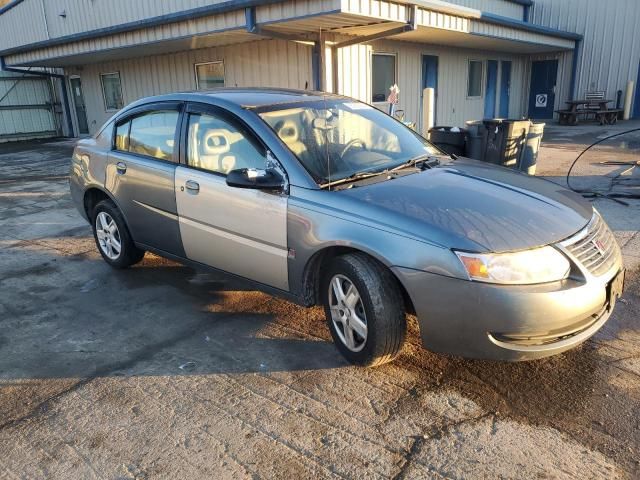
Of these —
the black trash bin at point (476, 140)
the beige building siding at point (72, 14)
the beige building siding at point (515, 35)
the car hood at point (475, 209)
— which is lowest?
the black trash bin at point (476, 140)

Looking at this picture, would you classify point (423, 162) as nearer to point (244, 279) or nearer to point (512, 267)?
point (512, 267)

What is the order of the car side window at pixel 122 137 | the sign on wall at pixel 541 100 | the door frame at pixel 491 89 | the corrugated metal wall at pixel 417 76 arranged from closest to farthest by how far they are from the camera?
the car side window at pixel 122 137
the corrugated metal wall at pixel 417 76
the door frame at pixel 491 89
the sign on wall at pixel 541 100

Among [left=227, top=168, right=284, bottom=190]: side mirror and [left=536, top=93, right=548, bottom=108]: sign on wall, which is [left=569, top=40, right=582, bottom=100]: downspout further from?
[left=227, top=168, right=284, bottom=190]: side mirror

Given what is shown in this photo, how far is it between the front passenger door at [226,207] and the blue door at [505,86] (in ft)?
55.8

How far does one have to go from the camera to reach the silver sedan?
2.67m

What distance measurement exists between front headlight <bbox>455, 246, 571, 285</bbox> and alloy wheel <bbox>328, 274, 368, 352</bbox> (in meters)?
0.70

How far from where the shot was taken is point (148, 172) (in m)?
4.27

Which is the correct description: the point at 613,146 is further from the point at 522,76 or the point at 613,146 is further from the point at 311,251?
the point at 311,251

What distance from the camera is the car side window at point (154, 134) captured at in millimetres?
4164

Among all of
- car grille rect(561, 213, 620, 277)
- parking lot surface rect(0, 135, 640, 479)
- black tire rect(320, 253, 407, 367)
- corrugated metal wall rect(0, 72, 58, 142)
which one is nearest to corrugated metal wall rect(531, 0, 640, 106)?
parking lot surface rect(0, 135, 640, 479)

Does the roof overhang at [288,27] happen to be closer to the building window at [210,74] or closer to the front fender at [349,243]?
the building window at [210,74]

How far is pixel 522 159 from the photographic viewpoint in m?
8.21

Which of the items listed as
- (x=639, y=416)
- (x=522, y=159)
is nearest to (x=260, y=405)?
(x=639, y=416)

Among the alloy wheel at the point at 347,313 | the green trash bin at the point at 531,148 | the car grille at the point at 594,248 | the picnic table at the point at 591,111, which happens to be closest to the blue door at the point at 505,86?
the picnic table at the point at 591,111
